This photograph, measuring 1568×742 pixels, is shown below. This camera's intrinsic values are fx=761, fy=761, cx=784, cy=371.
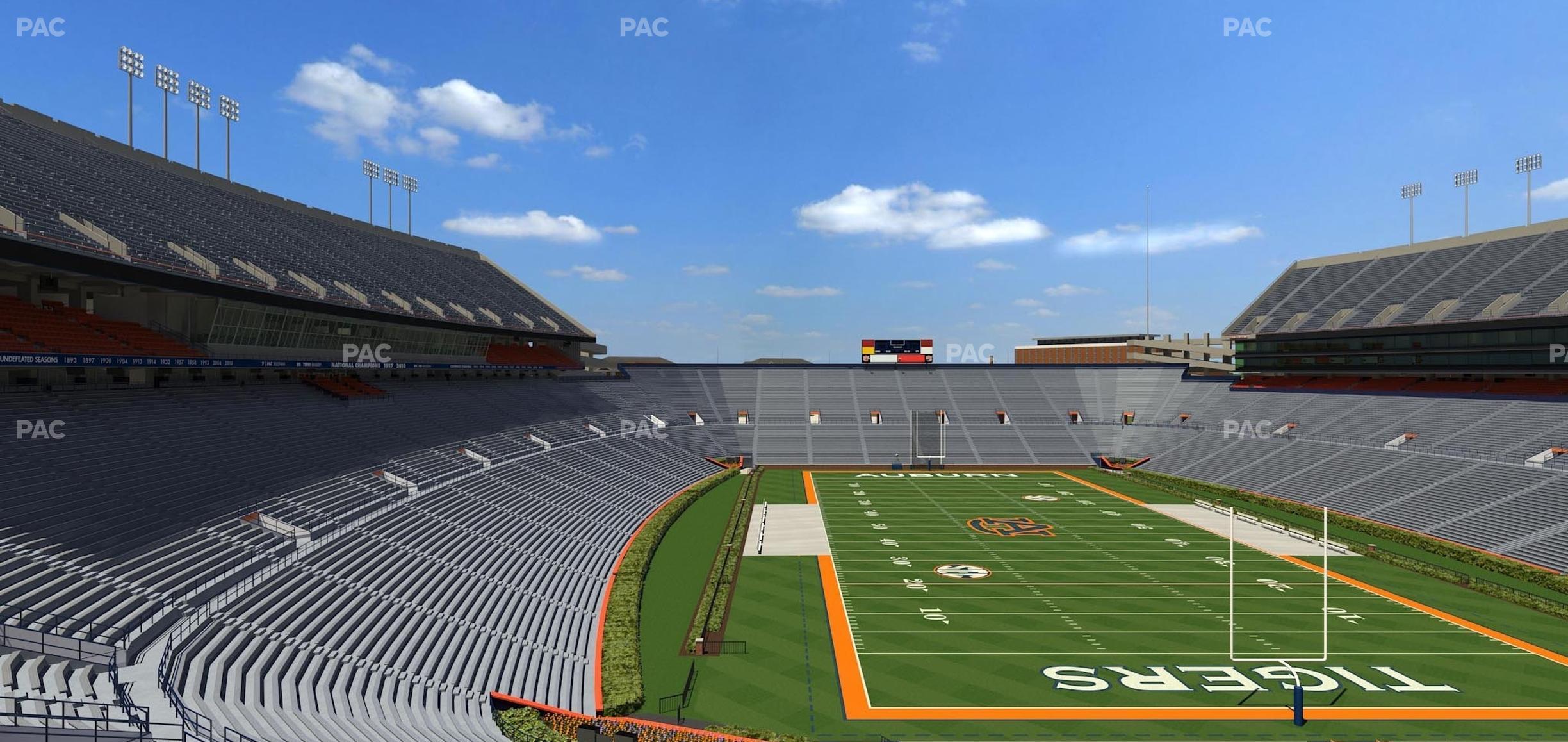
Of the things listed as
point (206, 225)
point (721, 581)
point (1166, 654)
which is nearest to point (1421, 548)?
point (1166, 654)

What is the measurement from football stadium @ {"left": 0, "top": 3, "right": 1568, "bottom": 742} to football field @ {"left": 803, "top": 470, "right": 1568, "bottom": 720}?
148mm

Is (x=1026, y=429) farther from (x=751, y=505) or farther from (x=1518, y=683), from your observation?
(x=1518, y=683)

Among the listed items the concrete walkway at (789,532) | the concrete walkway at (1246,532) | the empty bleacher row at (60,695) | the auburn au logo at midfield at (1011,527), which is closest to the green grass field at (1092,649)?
the concrete walkway at (789,532)

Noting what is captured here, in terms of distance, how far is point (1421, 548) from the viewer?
31.8 m

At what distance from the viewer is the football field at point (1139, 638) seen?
17.7m

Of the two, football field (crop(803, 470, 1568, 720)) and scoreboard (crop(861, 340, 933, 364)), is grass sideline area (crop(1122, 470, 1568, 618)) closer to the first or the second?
football field (crop(803, 470, 1568, 720))

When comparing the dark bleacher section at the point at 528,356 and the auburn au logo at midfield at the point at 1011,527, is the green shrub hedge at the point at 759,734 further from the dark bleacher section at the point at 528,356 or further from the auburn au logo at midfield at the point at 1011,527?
the dark bleacher section at the point at 528,356

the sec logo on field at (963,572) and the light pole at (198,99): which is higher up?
the light pole at (198,99)

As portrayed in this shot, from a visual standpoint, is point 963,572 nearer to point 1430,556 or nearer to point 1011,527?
point 1011,527

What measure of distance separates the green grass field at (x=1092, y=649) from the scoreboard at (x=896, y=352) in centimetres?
3933

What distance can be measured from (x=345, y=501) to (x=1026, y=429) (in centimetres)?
5330

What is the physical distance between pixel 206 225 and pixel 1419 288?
2739 inches

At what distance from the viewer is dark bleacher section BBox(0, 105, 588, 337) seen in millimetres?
26375

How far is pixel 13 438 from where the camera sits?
18.9 m
